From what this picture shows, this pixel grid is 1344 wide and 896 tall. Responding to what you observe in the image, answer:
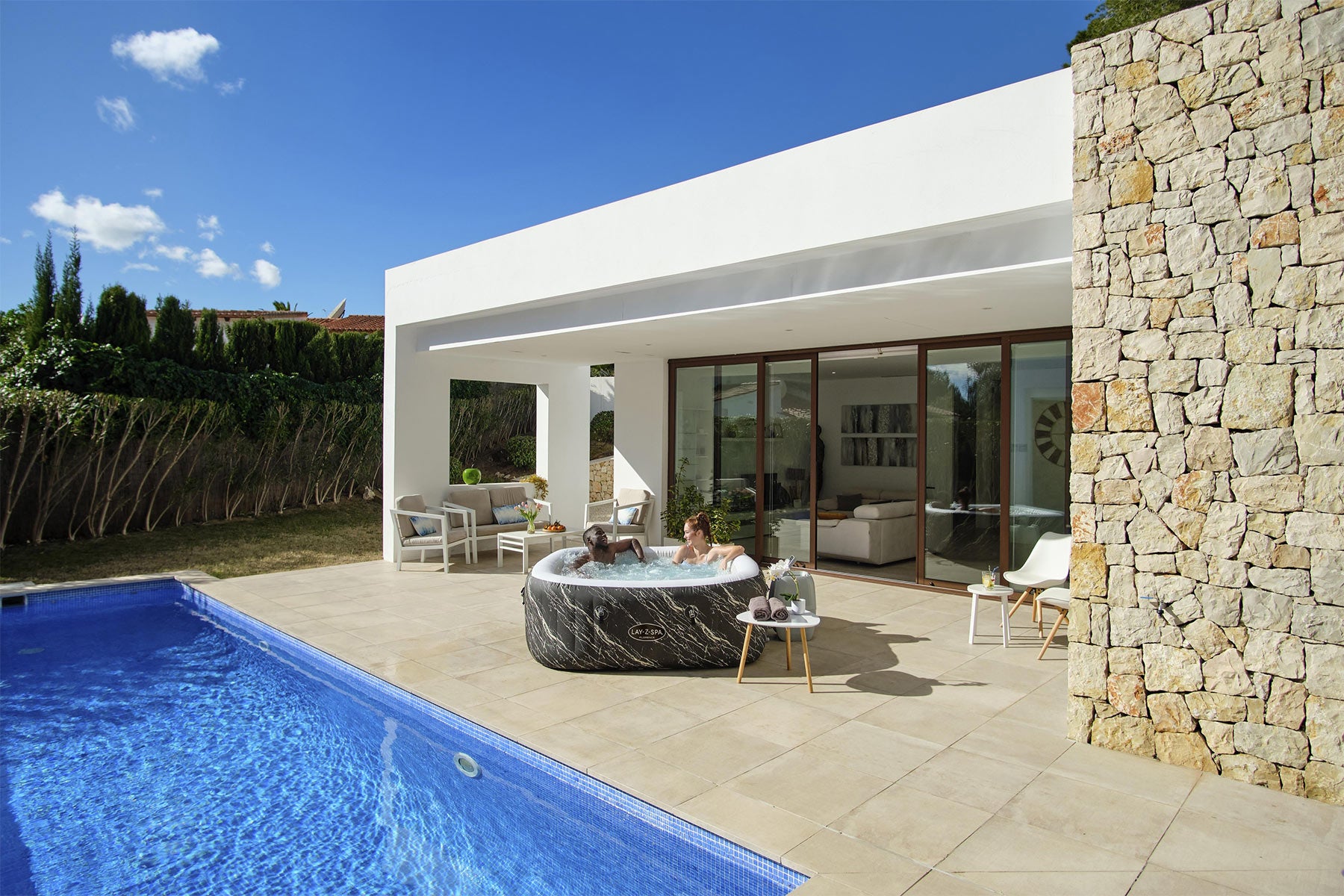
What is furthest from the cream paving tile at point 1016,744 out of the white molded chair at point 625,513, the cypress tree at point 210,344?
the cypress tree at point 210,344

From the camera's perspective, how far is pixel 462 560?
1145 cm

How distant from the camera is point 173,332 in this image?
1377 cm

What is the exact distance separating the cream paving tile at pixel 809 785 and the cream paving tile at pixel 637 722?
757 millimetres

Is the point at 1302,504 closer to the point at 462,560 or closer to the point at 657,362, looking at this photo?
the point at 657,362

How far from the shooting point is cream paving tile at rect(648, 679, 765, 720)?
5188 mm

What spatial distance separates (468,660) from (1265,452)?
5595mm

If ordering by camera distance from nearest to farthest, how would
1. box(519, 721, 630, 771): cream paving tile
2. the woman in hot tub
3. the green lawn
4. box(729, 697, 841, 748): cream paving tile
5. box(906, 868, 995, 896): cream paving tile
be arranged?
1. box(906, 868, 995, 896): cream paving tile
2. box(519, 721, 630, 771): cream paving tile
3. box(729, 697, 841, 748): cream paving tile
4. the woman in hot tub
5. the green lawn

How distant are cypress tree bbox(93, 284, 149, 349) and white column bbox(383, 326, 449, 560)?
17.8 feet

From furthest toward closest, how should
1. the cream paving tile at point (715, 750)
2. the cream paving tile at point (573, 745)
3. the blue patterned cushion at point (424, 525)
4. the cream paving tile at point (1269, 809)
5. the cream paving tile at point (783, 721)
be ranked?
the blue patterned cushion at point (424, 525), the cream paving tile at point (783, 721), the cream paving tile at point (573, 745), the cream paving tile at point (715, 750), the cream paving tile at point (1269, 809)

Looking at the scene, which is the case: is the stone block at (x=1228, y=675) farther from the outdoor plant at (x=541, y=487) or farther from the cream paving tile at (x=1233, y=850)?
the outdoor plant at (x=541, y=487)

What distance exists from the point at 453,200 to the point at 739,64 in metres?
9.13

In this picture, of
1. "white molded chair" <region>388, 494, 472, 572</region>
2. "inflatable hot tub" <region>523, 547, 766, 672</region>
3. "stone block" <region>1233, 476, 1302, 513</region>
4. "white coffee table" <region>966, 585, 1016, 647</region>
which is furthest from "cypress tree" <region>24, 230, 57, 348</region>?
"stone block" <region>1233, 476, 1302, 513</region>

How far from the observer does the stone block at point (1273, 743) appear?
3943 mm

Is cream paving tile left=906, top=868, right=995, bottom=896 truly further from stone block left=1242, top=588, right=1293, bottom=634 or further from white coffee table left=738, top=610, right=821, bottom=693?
stone block left=1242, top=588, right=1293, bottom=634
